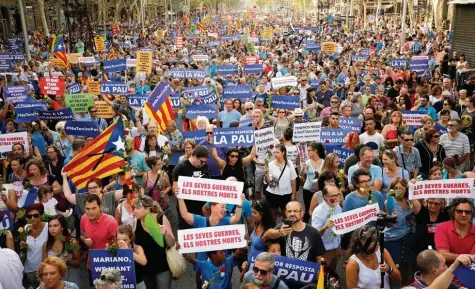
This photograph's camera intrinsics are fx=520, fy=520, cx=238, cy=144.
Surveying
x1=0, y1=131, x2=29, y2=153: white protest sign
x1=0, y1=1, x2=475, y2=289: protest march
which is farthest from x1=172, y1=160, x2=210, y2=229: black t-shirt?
x1=0, y1=131, x2=29, y2=153: white protest sign

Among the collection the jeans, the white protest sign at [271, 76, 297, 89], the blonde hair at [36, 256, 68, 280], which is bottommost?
the jeans

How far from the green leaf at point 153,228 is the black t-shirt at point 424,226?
2.70 meters

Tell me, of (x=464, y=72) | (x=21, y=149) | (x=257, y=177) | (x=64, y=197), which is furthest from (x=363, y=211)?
(x=464, y=72)

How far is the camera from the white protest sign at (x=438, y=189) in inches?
209

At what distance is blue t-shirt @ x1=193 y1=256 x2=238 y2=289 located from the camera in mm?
4746

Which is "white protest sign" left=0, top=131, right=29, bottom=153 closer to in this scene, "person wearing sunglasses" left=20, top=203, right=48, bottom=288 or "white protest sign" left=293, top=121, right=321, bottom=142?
"person wearing sunglasses" left=20, top=203, right=48, bottom=288

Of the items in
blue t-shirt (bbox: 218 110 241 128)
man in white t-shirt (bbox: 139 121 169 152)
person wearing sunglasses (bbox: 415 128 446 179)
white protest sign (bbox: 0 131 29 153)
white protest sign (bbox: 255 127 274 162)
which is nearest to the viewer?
person wearing sunglasses (bbox: 415 128 446 179)

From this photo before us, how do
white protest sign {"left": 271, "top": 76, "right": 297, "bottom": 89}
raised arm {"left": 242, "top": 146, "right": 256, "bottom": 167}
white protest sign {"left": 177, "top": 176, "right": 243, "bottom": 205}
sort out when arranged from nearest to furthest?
white protest sign {"left": 177, "top": 176, "right": 243, "bottom": 205} → raised arm {"left": 242, "top": 146, "right": 256, "bottom": 167} → white protest sign {"left": 271, "top": 76, "right": 297, "bottom": 89}

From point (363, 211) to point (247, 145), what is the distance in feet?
9.38

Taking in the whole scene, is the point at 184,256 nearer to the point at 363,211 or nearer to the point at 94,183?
the point at 94,183

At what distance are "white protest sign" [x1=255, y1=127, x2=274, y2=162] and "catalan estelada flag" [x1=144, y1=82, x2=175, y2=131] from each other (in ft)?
6.59

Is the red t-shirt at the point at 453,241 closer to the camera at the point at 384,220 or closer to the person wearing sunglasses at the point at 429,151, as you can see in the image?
the camera at the point at 384,220

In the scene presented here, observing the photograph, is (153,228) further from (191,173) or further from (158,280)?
(191,173)

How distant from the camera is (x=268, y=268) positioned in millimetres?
4090
